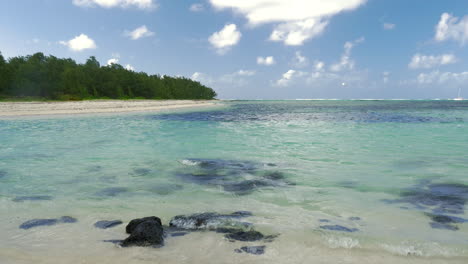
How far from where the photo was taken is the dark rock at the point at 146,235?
194 inches

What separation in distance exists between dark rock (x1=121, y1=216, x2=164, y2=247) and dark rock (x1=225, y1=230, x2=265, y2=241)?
1109mm

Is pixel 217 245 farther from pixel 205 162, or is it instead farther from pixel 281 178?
pixel 205 162

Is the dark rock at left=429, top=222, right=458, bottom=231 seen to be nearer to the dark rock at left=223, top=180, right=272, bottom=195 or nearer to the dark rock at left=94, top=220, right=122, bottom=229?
the dark rock at left=223, top=180, right=272, bottom=195

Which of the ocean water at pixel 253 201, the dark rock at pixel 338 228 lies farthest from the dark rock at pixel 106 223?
the dark rock at pixel 338 228

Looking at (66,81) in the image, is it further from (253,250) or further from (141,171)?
(253,250)

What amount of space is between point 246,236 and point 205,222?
0.94 meters

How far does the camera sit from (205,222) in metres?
5.89

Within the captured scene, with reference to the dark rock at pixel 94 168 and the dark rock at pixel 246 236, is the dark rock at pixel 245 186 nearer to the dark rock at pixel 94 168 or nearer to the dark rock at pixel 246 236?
the dark rock at pixel 246 236

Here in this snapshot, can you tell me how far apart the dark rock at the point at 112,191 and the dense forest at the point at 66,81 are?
82.2m

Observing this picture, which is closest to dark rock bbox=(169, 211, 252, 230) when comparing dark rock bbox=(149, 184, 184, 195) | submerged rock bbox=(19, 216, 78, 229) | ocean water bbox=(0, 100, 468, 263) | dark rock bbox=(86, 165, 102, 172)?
ocean water bbox=(0, 100, 468, 263)

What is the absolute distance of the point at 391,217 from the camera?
21.0 feet

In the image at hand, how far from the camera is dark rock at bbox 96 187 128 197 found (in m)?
8.09

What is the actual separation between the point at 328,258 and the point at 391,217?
2.55 m

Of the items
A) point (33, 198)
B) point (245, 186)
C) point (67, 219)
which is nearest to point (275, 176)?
point (245, 186)
